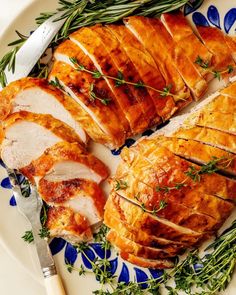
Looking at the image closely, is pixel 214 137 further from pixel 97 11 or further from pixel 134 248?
pixel 97 11

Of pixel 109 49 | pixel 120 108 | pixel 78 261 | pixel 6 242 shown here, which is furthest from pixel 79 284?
pixel 109 49

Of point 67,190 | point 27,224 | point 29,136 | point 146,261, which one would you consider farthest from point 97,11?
point 146,261

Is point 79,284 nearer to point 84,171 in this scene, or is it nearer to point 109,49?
point 84,171

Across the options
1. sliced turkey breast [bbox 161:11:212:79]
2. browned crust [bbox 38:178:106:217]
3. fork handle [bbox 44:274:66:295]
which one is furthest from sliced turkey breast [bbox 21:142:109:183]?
sliced turkey breast [bbox 161:11:212:79]

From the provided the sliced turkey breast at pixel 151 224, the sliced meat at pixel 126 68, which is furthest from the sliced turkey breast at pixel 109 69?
the sliced turkey breast at pixel 151 224

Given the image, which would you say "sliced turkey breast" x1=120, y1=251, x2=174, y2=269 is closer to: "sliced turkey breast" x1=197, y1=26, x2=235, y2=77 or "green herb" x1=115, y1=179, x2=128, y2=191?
"green herb" x1=115, y1=179, x2=128, y2=191

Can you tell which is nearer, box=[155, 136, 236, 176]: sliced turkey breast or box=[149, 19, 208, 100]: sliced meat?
box=[155, 136, 236, 176]: sliced turkey breast
